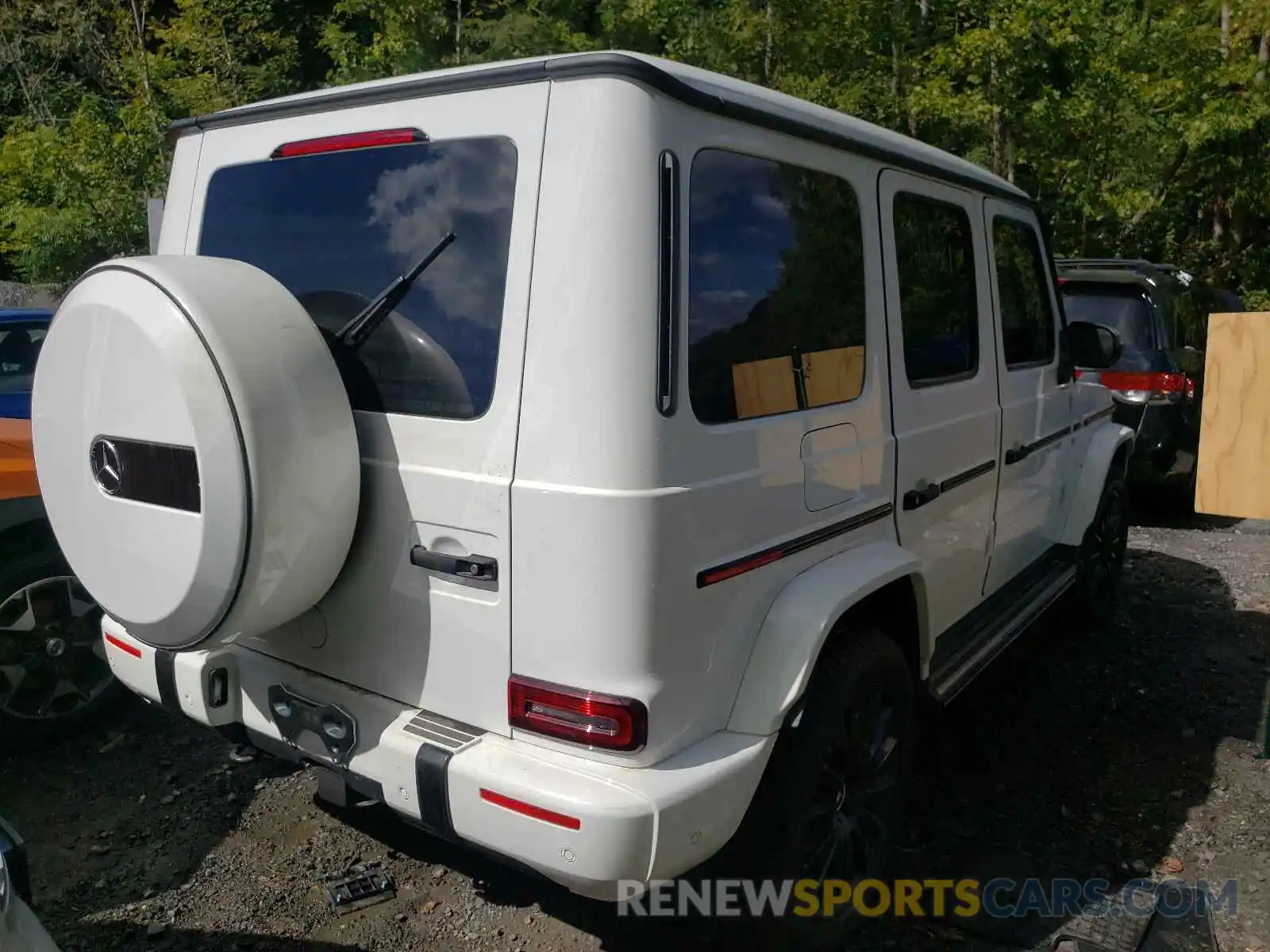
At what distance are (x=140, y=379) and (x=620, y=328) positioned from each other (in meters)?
1.08

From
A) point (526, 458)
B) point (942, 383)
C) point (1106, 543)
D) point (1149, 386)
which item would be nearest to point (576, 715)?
point (526, 458)

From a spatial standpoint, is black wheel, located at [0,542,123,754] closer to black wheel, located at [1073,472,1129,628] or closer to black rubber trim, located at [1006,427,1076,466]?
black rubber trim, located at [1006,427,1076,466]

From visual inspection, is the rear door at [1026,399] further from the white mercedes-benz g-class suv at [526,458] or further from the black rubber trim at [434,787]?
the black rubber trim at [434,787]

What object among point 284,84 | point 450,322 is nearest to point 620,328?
point 450,322

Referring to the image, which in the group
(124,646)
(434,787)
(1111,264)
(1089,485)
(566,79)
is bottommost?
(434,787)

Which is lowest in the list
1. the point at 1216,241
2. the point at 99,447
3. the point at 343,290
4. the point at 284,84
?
the point at 99,447

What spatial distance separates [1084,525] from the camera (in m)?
4.73

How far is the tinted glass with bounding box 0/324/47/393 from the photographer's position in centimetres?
507

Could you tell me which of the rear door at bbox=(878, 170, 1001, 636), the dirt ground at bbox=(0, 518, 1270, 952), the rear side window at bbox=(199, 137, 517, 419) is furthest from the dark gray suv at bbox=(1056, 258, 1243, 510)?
the rear side window at bbox=(199, 137, 517, 419)

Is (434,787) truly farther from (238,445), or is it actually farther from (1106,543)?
(1106,543)

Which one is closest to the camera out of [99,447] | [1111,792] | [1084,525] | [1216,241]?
[99,447]

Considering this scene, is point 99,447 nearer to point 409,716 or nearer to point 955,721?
point 409,716

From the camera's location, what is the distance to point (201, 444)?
2.16 metres

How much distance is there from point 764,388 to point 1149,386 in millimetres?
5961
